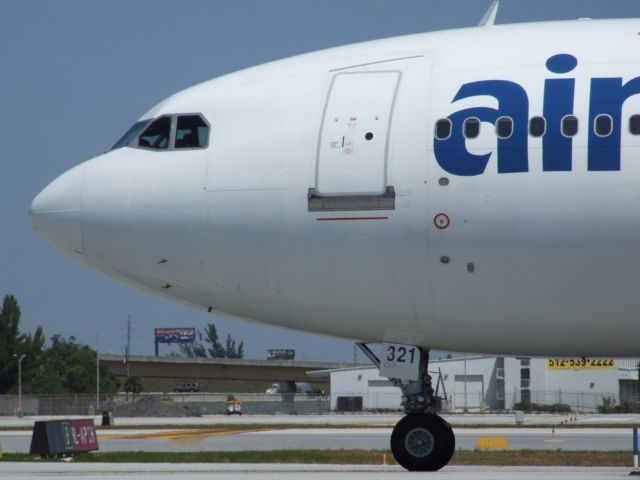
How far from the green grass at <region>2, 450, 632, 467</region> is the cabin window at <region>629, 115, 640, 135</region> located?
1927 cm

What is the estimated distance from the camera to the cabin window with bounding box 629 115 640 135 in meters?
12.2

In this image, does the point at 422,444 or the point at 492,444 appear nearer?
the point at 422,444

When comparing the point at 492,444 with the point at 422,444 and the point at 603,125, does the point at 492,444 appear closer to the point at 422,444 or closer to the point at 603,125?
the point at 422,444

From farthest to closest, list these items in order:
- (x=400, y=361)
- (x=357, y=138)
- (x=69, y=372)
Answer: (x=69, y=372) → (x=400, y=361) → (x=357, y=138)

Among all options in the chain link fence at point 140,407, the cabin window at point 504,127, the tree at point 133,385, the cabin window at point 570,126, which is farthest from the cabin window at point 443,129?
the tree at point 133,385

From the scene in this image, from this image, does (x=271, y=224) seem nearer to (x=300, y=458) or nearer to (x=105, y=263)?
(x=105, y=263)

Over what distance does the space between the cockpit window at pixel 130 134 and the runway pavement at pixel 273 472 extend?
33.8 ft

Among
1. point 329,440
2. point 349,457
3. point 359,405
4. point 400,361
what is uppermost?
point 400,361

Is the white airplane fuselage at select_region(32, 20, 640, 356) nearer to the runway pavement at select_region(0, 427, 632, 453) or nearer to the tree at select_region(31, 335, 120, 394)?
the runway pavement at select_region(0, 427, 632, 453)

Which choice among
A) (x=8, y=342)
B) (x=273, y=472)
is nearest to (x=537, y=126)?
(x=273, y=472)

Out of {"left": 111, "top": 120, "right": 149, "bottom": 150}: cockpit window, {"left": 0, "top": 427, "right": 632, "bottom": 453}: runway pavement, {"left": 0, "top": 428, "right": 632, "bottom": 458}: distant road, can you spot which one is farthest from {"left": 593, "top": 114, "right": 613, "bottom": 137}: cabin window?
{"left": 0, "top": 428, "right": 632, "bottom": 458}: distant road

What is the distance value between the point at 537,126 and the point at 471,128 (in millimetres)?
763

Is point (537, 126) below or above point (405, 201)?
above

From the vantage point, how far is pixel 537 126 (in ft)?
40.8
